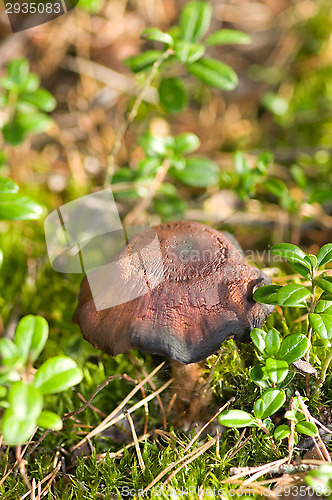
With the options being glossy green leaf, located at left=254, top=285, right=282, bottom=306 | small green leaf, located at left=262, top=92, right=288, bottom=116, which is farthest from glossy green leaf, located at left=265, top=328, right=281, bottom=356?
small green leaf, located at left=262, top=92, right=288, bottom=116

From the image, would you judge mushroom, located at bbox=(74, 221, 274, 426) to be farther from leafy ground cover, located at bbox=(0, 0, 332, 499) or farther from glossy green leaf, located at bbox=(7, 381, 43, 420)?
glossy green leaf, located at bbox=(7, 381, 43, 420)

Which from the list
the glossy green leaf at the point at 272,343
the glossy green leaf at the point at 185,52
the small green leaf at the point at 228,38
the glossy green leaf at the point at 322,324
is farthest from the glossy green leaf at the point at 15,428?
the small green leaf at the point at 228,38

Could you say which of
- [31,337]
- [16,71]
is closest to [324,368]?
[31,337]

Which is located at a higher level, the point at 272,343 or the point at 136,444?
the point at 272,343

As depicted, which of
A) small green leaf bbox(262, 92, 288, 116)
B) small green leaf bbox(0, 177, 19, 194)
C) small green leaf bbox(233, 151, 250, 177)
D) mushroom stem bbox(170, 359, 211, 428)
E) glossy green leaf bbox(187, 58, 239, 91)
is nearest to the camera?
small green leaf bbox(0, 177, 19, 194)

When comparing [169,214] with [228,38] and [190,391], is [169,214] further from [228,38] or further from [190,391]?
[190,391]

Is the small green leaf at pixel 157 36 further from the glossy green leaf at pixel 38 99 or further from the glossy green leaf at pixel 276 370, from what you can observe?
the glossy green leaf at pixel 276 370
